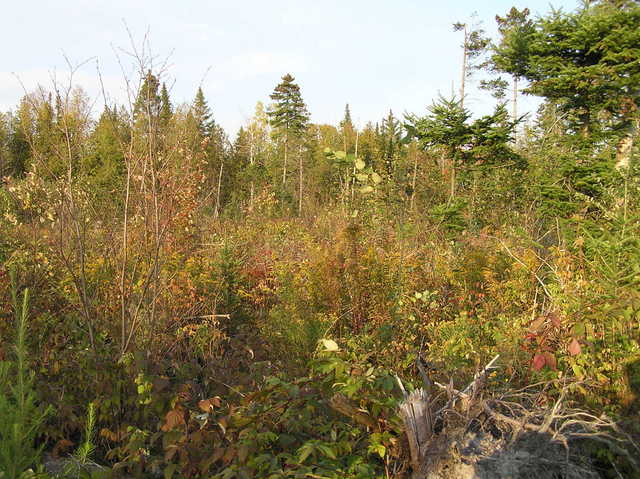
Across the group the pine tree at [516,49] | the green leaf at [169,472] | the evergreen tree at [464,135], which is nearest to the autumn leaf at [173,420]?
the green leaf at [169,472]

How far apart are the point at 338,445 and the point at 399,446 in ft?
1.42

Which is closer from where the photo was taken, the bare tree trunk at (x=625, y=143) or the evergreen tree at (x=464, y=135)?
the bare tree trunk at (x=625, y=143)

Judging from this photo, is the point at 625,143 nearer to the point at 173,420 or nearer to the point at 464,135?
the point at 464,135

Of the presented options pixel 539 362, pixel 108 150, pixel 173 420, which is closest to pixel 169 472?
pixel 173 420

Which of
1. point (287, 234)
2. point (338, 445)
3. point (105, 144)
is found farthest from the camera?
point (105, 144)

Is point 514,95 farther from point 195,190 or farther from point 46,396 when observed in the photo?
point 46,396

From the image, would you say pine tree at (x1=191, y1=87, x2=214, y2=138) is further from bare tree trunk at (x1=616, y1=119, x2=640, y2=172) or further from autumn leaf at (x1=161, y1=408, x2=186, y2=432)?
bare tree trunk at (x1=616, y1=119, x2=640, y2=172)

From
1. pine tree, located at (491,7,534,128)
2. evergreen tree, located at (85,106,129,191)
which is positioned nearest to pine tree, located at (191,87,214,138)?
evergreen tree, located at (85,106,129,191)

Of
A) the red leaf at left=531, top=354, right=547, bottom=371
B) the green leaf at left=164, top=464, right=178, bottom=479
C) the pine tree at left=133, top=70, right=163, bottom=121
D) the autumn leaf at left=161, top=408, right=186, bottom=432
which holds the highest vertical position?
the pine tree at left=133, top=70, right=163, bottom=121

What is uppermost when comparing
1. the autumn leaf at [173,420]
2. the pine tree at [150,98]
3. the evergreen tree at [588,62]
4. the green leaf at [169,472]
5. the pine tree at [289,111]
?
the pine tree at [289,111]

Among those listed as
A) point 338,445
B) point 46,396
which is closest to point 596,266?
point 338,445

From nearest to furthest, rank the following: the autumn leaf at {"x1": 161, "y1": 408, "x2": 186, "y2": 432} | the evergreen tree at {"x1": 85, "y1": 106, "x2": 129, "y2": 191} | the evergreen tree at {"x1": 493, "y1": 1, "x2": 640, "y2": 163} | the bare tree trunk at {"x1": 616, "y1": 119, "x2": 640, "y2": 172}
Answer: the autumn leaf at {"x1": 161, "y1": 408, "x2": 186, "y2": 432}, the evergreen tree at {"x1": 85, "y1": 106, "x2": 129, "y2": 191}, the bare tree trunk at {"x1": 616, "y1": 119, "x2": 640, "y2": 172}, the evergreen tree at {"x1": 493, "y1": 1, "x2": 640, "y2": 163}

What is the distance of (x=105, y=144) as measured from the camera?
66.9ft

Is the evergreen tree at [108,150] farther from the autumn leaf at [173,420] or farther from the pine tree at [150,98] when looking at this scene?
the autumn leaf at [173,420]
